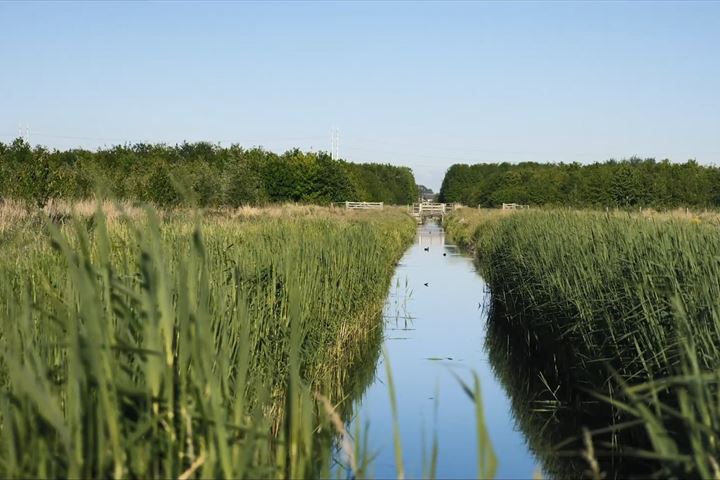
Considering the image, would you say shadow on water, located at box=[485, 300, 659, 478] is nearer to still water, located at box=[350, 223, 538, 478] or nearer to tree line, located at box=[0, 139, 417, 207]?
still water, located at box=[350, 223, 538, 478]

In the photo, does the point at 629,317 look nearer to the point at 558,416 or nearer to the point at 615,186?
the point at 558,416

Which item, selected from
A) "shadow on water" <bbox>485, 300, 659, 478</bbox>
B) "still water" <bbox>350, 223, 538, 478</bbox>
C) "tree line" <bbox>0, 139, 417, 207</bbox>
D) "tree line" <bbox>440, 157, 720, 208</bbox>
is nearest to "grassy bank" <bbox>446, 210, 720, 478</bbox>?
"shadow on water" <bbox>485, 300, 659, 478</bbox>

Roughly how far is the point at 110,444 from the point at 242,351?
49 cm

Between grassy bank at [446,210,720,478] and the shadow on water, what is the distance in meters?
0.04

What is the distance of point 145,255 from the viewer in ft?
6.95

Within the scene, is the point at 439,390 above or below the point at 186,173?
below

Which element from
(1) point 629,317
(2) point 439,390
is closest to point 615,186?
(2) point 439,390

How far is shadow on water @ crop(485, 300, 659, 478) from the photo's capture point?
6180mm

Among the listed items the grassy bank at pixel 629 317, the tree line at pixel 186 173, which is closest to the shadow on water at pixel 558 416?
the grassy bank at pixel 629 317

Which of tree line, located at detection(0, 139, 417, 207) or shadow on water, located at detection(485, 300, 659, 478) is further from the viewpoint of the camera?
tree line, located at detection(0, 139, 417, 207)

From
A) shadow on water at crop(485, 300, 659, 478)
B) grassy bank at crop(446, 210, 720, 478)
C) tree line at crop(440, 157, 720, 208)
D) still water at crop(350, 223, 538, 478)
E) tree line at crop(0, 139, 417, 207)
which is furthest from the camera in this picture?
tree line at crop(440, 157, 720, 208)

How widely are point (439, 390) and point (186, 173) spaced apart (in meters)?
4.00

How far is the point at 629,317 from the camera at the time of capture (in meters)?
5.77

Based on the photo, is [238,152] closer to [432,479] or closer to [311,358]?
[311,358]
